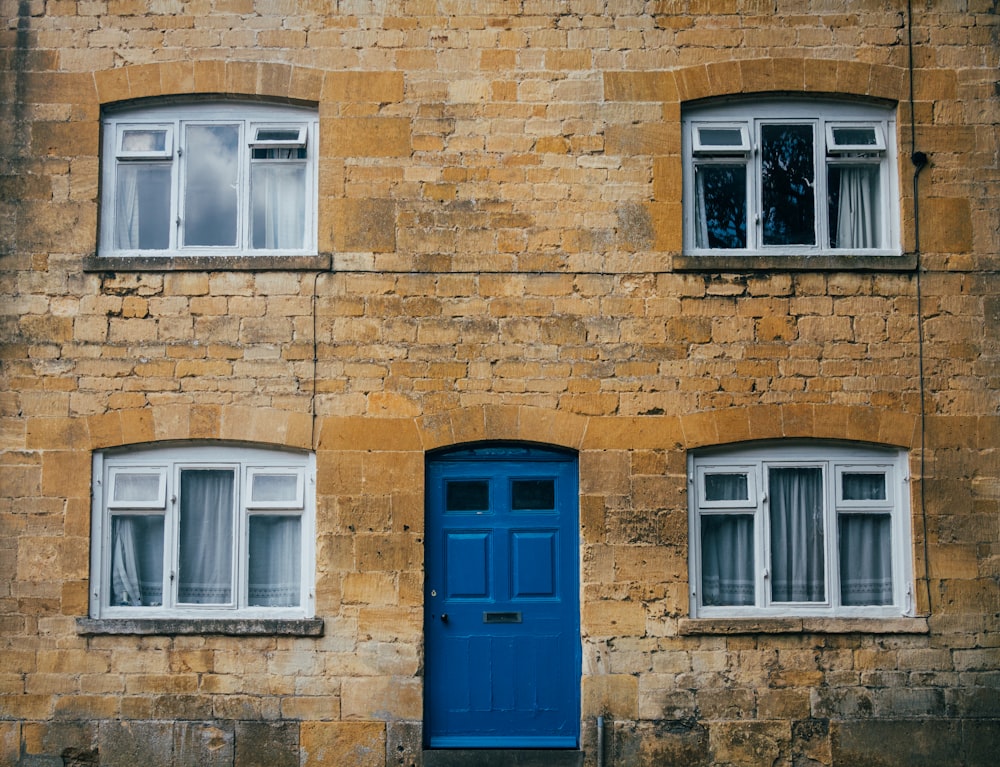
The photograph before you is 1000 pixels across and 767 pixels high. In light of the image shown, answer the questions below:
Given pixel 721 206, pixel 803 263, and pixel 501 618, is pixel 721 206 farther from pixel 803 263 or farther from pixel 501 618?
pixel 501 618

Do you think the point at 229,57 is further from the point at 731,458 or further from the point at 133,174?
the point at 731,458

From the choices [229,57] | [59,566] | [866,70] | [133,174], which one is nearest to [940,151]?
[866,70]

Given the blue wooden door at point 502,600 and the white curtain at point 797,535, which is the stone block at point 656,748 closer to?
the blue wooden door at point 502,600

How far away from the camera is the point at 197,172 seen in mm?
8758

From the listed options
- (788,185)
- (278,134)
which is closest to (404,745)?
(278,134)

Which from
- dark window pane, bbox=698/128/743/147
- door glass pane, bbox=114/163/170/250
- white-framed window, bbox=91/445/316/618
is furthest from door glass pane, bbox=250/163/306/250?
dark window pane, bbox=698/128/743/147

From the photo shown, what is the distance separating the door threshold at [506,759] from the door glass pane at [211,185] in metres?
4.66

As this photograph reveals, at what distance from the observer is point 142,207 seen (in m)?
8.76

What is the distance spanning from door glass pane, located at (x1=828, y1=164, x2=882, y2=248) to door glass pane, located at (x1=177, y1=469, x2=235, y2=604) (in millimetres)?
5693

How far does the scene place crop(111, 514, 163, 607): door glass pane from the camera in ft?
27.7

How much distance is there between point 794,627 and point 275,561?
4.35 metres

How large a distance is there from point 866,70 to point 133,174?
6415 millimetres

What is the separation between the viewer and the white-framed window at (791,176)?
28.6 ft

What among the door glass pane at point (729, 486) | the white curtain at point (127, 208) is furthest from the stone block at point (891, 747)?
the white curtain at point (127, 208)
